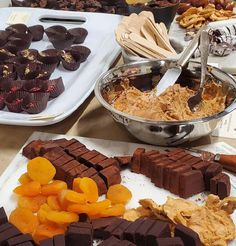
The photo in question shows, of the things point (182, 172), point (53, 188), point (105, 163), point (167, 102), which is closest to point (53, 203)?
point (53, 188)

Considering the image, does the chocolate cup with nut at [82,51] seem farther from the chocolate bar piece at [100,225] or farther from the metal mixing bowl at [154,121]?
the chocolate bar piece at [100,225]

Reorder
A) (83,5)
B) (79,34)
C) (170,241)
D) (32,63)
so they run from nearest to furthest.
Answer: (170,241) < (32,63) < (79,34) < (83,5)

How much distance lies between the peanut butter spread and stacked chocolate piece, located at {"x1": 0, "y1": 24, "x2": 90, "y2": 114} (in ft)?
0.61

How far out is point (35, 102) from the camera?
1.20 metres

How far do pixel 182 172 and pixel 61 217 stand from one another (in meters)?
0.25

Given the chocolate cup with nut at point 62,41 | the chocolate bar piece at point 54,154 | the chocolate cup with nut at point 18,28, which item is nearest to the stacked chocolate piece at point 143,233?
the chocolate bar piece at point 54,154

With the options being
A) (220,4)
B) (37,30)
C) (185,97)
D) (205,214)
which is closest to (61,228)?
(205,214)

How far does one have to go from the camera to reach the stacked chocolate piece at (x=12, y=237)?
0.81m

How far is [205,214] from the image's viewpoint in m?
0.86

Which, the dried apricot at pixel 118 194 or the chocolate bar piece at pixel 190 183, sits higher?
the chocolate bar piece at pixel 190 183

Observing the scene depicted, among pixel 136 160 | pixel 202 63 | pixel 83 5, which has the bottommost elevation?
pixel 83 5

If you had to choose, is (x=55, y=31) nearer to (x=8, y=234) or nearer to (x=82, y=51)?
(x=82, y=51)

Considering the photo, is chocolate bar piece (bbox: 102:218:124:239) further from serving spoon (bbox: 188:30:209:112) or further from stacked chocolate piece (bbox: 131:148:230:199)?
serving spoon (bbox: 188:30:209:112)

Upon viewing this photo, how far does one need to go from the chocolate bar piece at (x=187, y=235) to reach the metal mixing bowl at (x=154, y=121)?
0.28 metres
